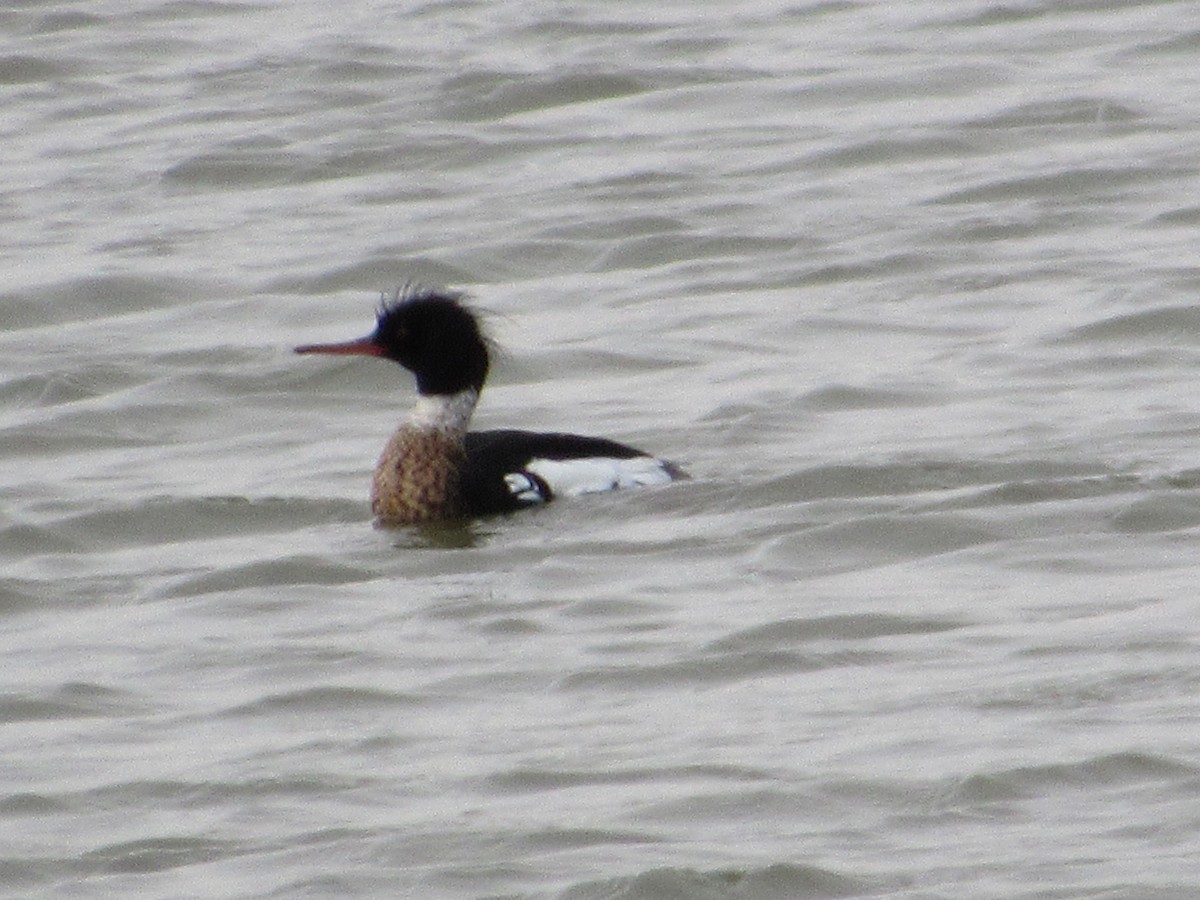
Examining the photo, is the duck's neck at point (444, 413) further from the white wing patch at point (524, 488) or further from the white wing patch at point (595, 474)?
the white wing patch at point (595, 474)

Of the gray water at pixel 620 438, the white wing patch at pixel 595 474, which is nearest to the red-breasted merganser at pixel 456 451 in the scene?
the white wing patch at pixel 595 474

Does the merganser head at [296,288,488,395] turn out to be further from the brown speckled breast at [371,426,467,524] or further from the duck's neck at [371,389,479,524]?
the brown speckled breast at [371,426,467,524]

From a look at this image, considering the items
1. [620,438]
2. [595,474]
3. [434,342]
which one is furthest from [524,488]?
[620,438]

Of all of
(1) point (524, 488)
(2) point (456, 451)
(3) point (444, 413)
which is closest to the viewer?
(1) point (524, 488)

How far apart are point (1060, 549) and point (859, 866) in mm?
3080

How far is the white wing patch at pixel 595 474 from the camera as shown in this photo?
435 inches

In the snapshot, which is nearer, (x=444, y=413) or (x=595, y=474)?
(x=595, y=474)

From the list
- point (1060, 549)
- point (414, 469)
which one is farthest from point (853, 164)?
point (1060, 549)

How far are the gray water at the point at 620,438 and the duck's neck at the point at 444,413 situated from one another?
0.37 meters

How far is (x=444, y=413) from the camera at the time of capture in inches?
464

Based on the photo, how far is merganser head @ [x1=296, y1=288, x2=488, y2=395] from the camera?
1178 cm

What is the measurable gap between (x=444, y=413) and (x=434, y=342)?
0.86 feet

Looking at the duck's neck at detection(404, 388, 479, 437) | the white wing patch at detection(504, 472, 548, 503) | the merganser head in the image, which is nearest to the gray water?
the white wing patch at detection(504, 472, 548, 503)

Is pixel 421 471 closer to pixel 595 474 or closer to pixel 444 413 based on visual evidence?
pixel 444 413
